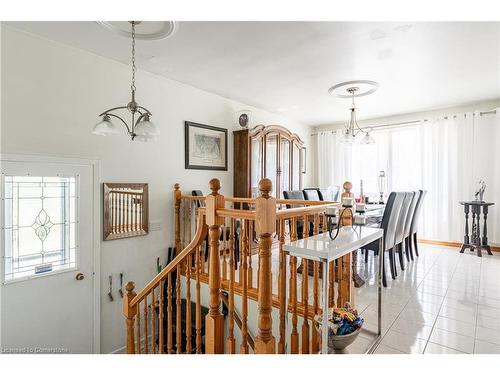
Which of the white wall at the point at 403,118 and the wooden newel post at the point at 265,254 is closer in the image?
the wooden newel post at the point at 265,254

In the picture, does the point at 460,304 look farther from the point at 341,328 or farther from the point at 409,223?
the point at 341,328

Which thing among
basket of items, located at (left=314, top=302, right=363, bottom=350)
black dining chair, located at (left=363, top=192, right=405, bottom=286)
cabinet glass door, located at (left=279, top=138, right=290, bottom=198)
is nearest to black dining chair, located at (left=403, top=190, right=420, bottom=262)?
black dining chair, located at (left=363, top=192, right=405, bottom=286)

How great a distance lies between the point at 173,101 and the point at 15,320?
9.02 ft

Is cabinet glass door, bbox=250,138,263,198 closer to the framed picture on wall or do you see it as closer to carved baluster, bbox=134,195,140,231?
the framed picture on wall

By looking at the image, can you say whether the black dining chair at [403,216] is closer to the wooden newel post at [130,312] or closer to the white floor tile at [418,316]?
the white floor tile at [418,316]

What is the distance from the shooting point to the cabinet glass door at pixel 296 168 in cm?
515

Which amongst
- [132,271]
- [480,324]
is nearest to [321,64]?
[480,324]

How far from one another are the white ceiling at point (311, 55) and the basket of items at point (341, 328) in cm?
223

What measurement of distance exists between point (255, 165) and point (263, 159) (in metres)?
0.20

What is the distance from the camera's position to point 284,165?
193 inches

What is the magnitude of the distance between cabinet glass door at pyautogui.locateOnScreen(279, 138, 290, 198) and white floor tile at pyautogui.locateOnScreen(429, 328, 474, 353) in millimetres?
2987

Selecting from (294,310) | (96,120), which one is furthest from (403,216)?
(96,120)

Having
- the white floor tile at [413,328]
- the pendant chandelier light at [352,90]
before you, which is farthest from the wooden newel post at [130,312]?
the pendant chandelier light at [352,90]

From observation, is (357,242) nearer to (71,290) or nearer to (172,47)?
(172,47)
